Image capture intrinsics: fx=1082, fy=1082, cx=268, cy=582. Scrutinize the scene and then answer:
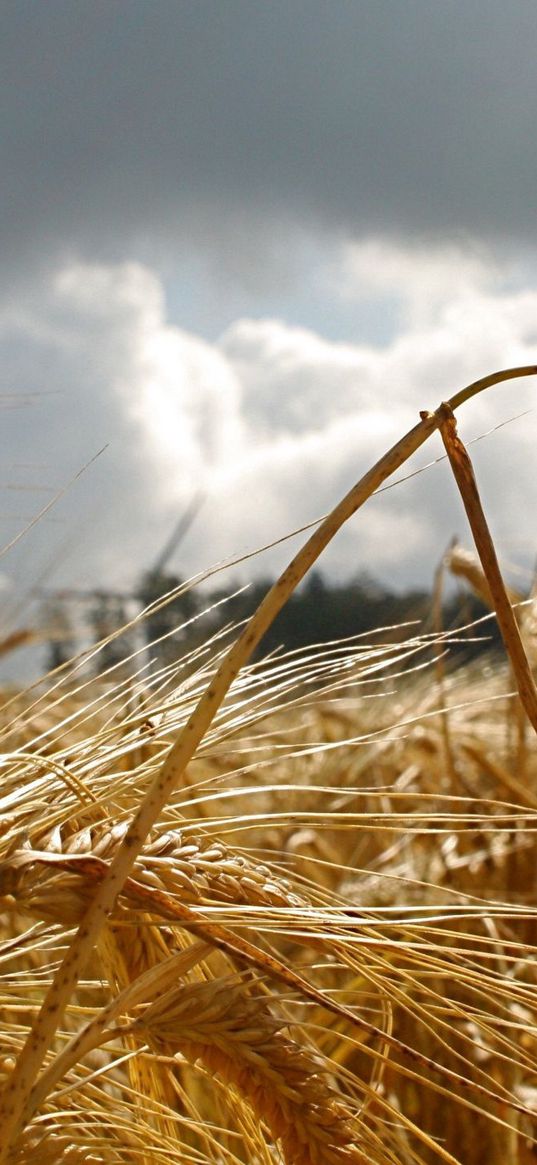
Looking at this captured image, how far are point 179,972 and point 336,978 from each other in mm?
1528

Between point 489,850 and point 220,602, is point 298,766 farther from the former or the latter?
point 220,602

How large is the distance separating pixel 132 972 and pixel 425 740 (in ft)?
6.34

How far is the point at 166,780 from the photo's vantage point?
0.43 metres

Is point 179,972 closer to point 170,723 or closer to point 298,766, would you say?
point 170,723

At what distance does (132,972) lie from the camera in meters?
0.61

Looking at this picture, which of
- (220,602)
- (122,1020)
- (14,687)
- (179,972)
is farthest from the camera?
(14,687)

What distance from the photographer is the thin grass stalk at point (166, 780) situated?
1.41 ft

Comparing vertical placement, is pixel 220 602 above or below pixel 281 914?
above

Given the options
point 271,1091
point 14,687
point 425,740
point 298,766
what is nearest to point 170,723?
point 271,1091

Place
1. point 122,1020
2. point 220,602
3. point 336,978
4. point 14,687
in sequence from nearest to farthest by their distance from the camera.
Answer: point 220,602
point 122,1020
point 14,687
point 336,978

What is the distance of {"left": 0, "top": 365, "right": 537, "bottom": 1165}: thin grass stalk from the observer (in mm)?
431

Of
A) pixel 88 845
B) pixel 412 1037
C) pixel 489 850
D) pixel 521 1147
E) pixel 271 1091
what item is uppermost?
pixel 88 845

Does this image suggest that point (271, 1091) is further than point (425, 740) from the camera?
No

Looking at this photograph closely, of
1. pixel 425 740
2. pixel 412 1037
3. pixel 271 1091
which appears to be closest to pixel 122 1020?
pixel 271 1091
